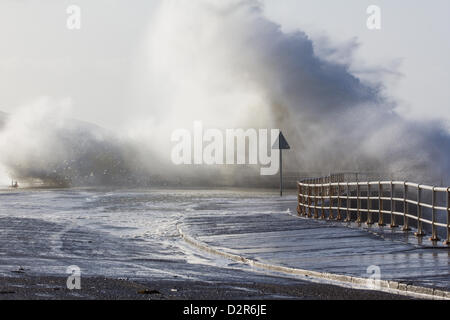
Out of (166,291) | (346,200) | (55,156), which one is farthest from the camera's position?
(55,156)

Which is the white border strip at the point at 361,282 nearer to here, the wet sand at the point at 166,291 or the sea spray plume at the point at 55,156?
the wet sand at the point at 166,291

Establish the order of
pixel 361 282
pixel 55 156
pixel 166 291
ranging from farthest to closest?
pixel 55 156, pixel 361 282, pixel 166 291

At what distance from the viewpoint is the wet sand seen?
37.7 feet

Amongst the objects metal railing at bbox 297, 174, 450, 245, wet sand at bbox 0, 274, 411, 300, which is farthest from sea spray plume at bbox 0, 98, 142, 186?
wet sand at bbox 0, 274, 411, 300

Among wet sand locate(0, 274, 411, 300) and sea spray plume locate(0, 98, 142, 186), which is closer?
wet sand locate(0, 274, 411, 300)

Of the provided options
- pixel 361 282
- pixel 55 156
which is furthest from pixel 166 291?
pixel 55 156

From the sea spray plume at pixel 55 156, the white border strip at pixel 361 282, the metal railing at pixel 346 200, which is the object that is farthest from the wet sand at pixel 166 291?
the sea spray plume at pixel 55 156

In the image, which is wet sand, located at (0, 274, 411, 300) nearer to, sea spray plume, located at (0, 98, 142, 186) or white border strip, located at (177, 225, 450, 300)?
white border strip, located at (177, 225, 450, 300)

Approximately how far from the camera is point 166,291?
12.2 m

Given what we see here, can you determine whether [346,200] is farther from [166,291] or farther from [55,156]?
[55,156]

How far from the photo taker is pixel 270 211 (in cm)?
3228

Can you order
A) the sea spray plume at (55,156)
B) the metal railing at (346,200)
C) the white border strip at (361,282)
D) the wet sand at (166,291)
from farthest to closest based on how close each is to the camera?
the sea spray plume at (55,156) < the metal railing at (346,200) < the white border strip at (361,282) < the wet sand at (166,291)

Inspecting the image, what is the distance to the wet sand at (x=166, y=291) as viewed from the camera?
11500 millimetres
